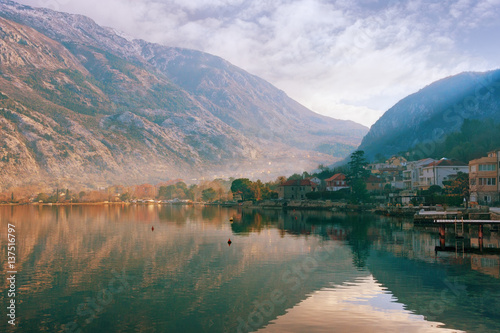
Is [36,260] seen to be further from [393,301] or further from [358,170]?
[358,170]

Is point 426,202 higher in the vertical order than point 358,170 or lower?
lower

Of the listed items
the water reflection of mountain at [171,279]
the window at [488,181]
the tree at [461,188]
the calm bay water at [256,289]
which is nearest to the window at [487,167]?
the window at [488,181]

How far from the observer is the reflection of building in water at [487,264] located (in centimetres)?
3731

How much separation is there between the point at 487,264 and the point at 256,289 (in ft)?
79.1

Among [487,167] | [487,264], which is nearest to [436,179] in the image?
[487,167]

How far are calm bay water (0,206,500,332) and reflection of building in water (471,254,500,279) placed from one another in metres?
0.11

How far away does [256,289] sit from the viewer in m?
32.9

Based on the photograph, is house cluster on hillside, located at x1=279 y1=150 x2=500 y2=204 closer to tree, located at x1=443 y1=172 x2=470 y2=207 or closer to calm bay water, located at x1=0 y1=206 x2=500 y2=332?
tree, located at x1=443 y1=172 x2=470 y2=207

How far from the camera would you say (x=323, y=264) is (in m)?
43.3

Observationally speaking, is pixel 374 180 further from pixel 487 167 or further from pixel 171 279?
pixel 171 279

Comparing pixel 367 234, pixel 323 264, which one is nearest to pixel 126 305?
pixel 323 264

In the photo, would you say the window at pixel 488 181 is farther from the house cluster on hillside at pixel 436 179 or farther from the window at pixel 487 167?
the window at pixel 487 167

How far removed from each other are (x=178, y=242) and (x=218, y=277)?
2703 centimetres

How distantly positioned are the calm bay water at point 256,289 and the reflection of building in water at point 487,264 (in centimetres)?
11
